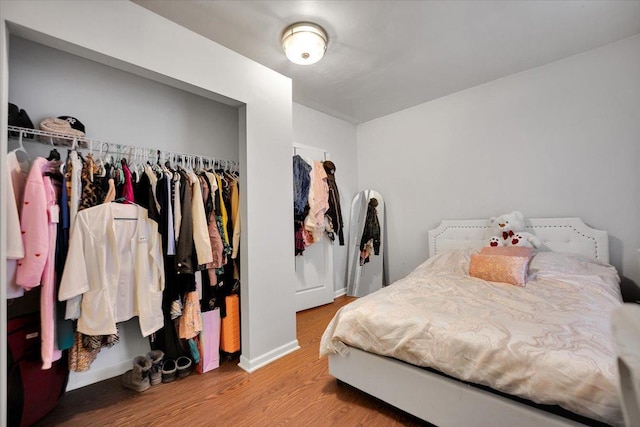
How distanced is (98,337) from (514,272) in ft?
9.43

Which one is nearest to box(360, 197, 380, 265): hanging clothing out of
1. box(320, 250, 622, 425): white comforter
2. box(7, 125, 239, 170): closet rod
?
box(320, 250, 622, 425): white comforter

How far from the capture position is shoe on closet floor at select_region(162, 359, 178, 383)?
5.88ft

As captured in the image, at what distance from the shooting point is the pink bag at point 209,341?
190 cm

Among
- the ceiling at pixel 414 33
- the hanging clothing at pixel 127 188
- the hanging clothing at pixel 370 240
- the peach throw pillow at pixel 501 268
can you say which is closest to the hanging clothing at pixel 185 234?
the hanging clothing at pixel 127 188

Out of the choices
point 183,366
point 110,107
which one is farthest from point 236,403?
point 110,107

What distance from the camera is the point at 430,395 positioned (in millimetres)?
1301

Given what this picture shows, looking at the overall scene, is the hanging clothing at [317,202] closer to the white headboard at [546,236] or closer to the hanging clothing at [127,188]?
the white headboard at [546,236]

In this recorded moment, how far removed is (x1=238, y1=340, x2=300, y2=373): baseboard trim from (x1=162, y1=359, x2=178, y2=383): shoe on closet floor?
17.1 inches

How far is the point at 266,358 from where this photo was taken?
199 centimetres

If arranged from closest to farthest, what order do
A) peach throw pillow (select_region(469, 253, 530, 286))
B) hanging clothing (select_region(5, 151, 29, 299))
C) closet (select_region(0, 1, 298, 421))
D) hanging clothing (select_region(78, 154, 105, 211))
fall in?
hanging clothing (select_region(5, 151, 29, 299)) < closet (select_region(0, 1, 298, 421)) < hanging clothing (select_region(78, 154, 105, 211)) < peach throw pillow (select_region(469, 253, 530, 286))

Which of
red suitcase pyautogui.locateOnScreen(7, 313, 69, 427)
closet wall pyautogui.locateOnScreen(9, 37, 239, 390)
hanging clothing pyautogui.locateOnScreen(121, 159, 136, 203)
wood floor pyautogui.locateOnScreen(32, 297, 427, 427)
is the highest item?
closet wall pyautogui.locateOnScreen(9, 37, 239, 390)

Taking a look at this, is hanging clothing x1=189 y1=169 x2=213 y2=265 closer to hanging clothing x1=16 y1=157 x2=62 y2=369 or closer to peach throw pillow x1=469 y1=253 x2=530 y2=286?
hanging clothing x1=16 y1=157 x2=62 y2=369

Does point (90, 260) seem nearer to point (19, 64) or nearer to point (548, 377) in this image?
point (19, 64)

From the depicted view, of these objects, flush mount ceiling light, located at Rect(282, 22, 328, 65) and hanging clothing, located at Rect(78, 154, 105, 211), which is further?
flush mount ceiling light, located at Rect(282, 22, 328, 65)
